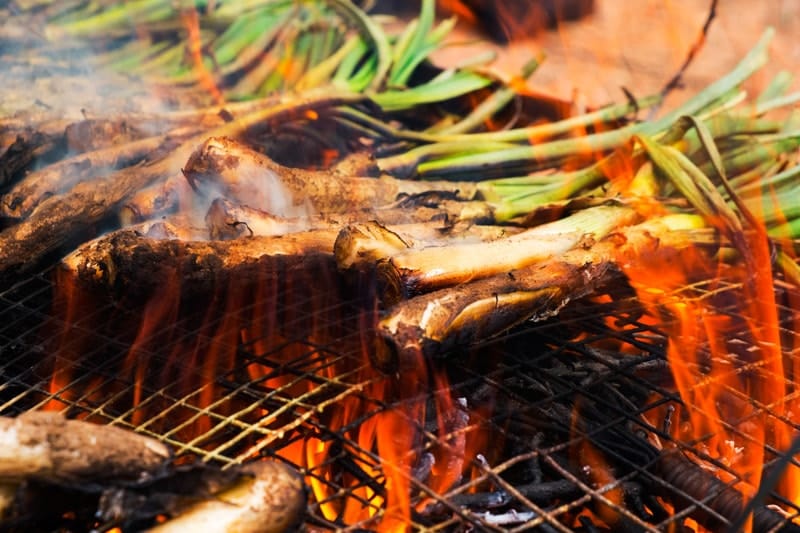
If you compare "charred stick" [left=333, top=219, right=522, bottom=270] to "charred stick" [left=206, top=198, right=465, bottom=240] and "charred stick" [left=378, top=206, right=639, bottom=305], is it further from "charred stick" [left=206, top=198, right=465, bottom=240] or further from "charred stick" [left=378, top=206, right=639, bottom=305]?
"charred stick" [left=206, top=198, right=465, bottom=240]

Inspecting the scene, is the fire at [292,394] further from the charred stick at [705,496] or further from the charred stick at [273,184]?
the charred stick at [705,496]

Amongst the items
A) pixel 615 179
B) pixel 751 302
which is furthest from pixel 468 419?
A: pixel 615 179

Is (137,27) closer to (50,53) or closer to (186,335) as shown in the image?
(50,53)

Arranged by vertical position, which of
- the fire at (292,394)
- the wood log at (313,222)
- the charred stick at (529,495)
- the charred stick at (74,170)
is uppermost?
the charred stick at (74,170)

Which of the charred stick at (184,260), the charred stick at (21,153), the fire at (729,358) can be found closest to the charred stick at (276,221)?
the charred stick at (184,260)

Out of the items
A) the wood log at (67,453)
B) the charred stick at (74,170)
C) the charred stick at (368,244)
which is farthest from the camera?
the charred stick at (74,170)

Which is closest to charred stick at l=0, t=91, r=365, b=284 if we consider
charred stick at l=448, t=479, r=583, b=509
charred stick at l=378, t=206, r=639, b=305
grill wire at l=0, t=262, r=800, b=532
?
grill wire at l=0, t=262, r=800, b=532

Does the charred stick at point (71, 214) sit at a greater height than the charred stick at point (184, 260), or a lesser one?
greater

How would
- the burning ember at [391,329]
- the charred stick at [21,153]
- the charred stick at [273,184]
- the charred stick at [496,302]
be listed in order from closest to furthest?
the burning ember at [391,329]
the charred stick at [496,302]
the charred stick at [273,184]
the charred stick at [21,153]
